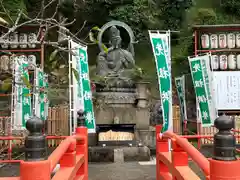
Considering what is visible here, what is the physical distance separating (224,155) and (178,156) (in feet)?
5.14

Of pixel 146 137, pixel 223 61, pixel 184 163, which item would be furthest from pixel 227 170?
pixel 223 61

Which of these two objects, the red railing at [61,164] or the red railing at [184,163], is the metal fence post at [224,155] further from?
the red railing at [61,164]

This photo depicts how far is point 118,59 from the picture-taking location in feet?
36.3

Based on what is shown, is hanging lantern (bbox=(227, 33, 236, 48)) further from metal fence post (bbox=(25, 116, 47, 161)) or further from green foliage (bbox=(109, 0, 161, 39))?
green foliage (bbox=(109, 0, 161, 39))

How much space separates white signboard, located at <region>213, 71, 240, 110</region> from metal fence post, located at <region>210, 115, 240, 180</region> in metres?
7.96

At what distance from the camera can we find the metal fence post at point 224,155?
6.08ft

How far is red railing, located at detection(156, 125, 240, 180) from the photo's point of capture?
1858mm

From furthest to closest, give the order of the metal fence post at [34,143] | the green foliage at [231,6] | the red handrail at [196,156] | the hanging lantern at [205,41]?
the green foliage at [231,6]
the hanging lantern at [205,41]
the red handrail at [196,156]
the metal fence post at [34,143]

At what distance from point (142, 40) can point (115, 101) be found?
11.6 meters

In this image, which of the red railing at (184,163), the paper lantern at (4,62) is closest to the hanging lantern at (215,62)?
the red railing at (184,163)

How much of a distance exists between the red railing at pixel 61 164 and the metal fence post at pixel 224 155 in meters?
1.13

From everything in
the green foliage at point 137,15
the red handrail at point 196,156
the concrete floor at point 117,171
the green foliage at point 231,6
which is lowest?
the concrete floor at point 117,171

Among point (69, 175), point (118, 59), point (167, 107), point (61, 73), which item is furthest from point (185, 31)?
point (69, 175)

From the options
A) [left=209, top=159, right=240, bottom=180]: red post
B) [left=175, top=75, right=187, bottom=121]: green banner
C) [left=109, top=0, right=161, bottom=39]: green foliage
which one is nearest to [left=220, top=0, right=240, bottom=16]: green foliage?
[left=109, top=0, right=161, bottom=39]: green foliage
